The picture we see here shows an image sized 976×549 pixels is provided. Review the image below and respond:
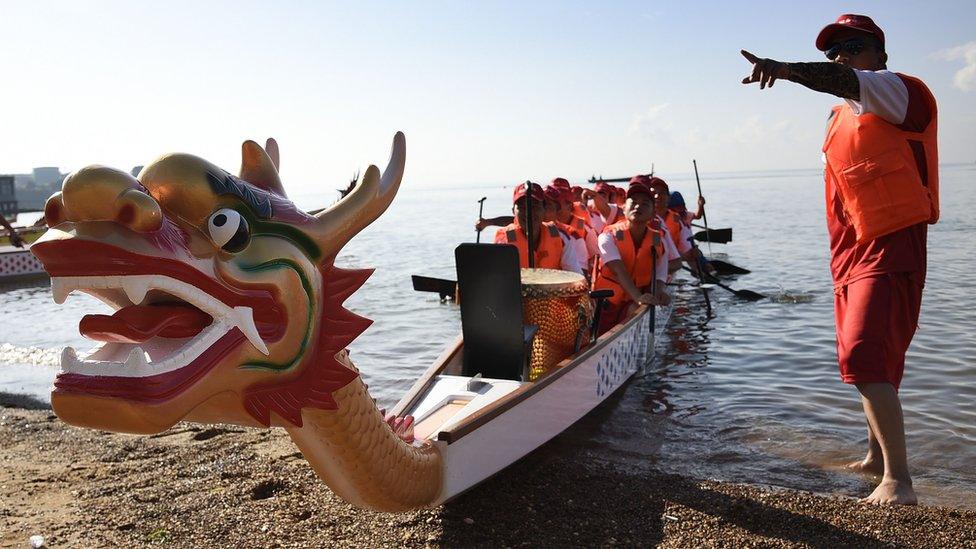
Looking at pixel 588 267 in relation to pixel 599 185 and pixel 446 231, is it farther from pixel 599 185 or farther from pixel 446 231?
pixel 446 231

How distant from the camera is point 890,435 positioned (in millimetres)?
4008

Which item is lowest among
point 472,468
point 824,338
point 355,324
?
point 824,338

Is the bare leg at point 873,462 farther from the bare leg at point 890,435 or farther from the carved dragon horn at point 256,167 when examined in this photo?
the carved dragon horn at point 256,167

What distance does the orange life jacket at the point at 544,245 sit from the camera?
24.9 feet

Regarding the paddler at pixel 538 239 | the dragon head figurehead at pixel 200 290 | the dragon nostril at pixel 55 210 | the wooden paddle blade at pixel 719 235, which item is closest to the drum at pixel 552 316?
the paddler at pixel 538 239

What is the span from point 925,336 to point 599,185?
742 cm

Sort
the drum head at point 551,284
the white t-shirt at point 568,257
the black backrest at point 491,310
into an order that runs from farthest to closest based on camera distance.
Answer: the white t-shirt at point 568,257
the drum head at point 551,284
the black backrest at point 491,310

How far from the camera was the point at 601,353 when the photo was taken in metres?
5.91

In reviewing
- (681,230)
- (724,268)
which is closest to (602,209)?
(681,230)

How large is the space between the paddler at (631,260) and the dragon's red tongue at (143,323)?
5.55m

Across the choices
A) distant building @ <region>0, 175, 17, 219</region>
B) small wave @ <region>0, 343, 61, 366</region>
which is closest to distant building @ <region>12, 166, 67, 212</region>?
distant building @ <region>0, 175, 17, 219</region>

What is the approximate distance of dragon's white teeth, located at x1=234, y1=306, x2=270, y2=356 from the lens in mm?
2193

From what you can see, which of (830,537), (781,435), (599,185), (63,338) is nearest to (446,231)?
(599,185)

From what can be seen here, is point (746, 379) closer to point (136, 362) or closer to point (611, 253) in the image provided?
point (611, 253)
